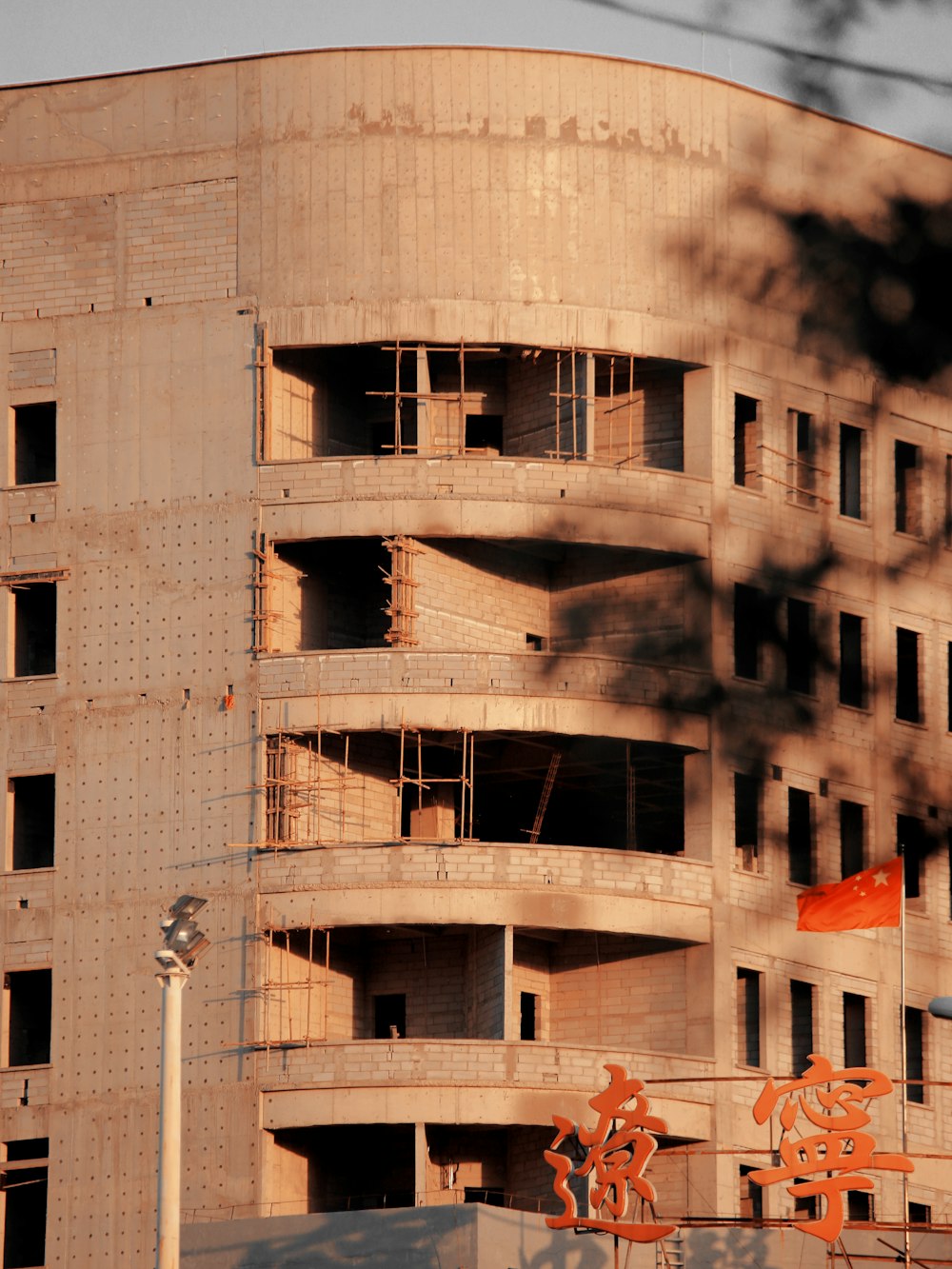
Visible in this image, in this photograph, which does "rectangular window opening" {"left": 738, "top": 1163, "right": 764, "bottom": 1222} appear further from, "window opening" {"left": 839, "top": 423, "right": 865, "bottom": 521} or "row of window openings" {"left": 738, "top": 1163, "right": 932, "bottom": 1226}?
"window opening" {"left": 839, "top": 423, "right": 865, "bottom": 521}

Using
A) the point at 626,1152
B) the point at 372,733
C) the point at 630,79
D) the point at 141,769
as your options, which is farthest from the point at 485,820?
the point at 630,79

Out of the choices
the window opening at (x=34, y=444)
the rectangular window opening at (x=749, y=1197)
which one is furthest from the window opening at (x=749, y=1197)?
the window opening at (x=34, y=444)

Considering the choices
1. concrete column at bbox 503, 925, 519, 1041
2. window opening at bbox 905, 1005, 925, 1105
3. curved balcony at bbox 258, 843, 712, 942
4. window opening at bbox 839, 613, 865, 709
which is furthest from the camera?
window opening at bbox 839, 613, 865, 709

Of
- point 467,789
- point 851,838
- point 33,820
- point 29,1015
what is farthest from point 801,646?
point 29,1015

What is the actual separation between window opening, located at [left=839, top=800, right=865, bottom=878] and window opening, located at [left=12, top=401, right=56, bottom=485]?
61.2 ft

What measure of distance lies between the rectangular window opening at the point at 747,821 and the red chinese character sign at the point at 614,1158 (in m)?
8.58

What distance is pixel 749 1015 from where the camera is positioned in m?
54.0

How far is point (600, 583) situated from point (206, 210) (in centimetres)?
1155

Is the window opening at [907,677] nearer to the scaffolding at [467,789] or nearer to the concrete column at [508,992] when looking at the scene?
the scaffolding at [467,789]

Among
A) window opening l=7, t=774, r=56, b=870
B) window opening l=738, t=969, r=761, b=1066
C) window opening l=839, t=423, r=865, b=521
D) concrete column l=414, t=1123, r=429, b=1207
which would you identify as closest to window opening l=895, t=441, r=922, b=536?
window opening l=839, t=423, r=865, b=521

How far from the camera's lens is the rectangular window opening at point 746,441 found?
56406 mm

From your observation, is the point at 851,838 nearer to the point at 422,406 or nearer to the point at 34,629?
the point at 422,406

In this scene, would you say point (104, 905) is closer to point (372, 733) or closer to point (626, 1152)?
point (372, 733)

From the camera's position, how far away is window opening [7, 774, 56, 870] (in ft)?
179
